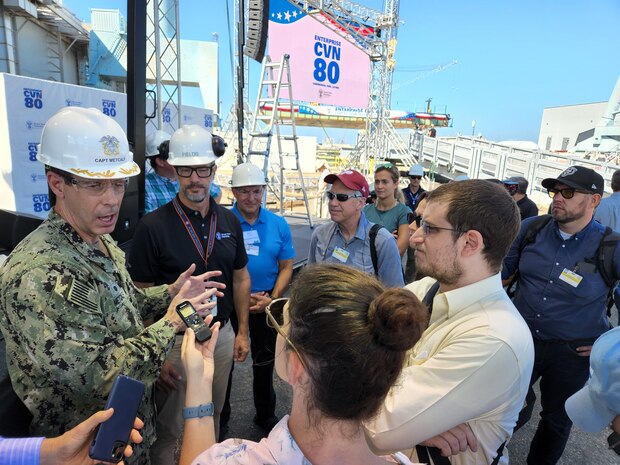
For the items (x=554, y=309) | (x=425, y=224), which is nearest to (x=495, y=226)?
(x=425, y=224)

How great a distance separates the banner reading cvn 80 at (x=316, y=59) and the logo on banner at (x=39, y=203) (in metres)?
7.68

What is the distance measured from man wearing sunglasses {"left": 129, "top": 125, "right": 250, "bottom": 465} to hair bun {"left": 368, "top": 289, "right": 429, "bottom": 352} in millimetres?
1376

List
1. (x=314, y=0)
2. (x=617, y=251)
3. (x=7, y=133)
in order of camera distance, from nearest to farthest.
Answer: (x=617, y=251), (x=7, y=133), (x=314, y=0)

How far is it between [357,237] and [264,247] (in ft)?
2.55

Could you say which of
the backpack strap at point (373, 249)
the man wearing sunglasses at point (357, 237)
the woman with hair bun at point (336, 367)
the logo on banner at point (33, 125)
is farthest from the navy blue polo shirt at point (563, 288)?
the logo on banner at point (33, 125)

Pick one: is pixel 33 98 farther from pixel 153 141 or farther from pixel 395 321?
pixel 395 321

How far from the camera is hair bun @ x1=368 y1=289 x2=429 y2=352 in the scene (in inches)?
32.2

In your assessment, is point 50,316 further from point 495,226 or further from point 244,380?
point 244,380

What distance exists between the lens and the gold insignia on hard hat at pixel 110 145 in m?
1.43

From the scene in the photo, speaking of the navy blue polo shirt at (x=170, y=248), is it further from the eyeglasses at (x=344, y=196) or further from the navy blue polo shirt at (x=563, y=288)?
the navy blue polo shirt at (x=563, y=288)

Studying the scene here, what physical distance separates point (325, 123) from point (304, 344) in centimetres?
5065

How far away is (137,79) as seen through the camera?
4.54 metres

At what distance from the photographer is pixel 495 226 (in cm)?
133

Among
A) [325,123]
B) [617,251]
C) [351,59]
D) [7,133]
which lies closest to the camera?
[617,251]
